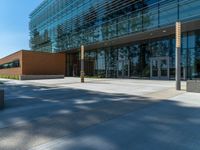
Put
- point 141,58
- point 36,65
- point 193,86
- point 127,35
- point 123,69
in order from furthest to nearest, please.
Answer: point 36,65 < point 123,69 < point 141,58 < point 127,35 < point 193,86

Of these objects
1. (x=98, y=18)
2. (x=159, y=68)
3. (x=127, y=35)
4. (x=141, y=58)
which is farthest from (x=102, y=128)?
(x=98, y=18)

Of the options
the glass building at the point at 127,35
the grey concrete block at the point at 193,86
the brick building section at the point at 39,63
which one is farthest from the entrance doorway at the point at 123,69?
the grey concrete block at the point at 193,86

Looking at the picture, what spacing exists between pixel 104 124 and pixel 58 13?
3896cm

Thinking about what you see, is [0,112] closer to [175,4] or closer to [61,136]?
[61,136]

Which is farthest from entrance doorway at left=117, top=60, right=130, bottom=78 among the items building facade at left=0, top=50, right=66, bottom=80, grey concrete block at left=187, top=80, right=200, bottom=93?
grey concrete block at left=187, top=80, right=200, bottom=93

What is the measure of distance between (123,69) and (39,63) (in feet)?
47.8

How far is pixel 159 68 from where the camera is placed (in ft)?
87.0

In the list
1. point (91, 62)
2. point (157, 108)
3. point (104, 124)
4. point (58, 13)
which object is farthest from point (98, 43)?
point (104, 124)

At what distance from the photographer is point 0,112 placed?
26.9 feet

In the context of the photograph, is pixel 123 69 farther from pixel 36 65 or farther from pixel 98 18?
pixel 36 65

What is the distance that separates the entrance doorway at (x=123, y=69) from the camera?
3071 cm

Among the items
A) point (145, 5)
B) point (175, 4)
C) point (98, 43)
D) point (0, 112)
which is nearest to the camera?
point (0, 112)

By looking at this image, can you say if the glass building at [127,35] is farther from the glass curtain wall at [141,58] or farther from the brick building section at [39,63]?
the brick building section at [39,63]

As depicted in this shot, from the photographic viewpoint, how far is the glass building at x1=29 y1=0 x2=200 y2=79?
22719 millimetres
